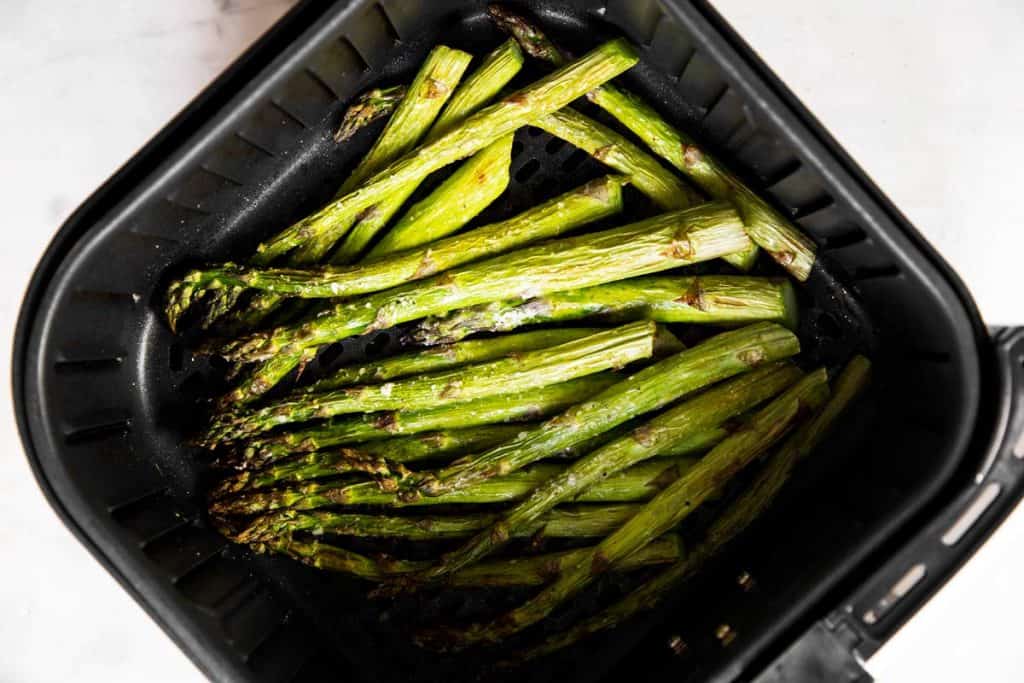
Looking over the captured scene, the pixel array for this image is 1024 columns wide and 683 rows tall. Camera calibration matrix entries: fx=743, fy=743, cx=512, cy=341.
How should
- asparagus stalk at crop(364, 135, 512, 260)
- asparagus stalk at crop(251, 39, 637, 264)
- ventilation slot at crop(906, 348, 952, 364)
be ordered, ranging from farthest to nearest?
asparagus stalk at crop(364, 135, 512, 260) → asparagus stalk at crop(251, 39, 637, 264) → ventilation slot at crop(906, 348, 952, 364)

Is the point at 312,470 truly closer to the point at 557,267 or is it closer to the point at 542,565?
the point at 542,565

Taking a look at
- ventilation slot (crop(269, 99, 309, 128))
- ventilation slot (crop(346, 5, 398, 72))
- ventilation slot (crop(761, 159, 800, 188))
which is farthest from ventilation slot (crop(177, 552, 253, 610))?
ventilation slot (crop(761, 159, 800, 188))

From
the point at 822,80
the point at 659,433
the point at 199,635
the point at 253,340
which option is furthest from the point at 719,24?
the point at 199,635

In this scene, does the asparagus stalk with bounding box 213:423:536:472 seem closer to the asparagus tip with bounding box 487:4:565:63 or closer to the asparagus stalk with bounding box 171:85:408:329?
the asparagus stalk with bounding box 171:85:408:329

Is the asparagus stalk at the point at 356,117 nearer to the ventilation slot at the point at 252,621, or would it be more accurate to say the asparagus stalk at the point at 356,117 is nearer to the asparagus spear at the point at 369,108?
the asparagus spear at the point at 369,108

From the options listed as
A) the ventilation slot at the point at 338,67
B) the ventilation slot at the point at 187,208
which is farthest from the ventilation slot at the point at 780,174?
the ventilation slot at the point at 187,208
